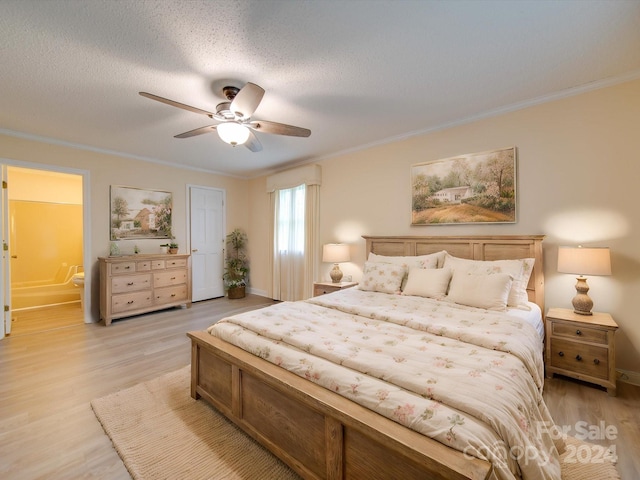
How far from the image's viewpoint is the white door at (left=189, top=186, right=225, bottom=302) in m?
5.35

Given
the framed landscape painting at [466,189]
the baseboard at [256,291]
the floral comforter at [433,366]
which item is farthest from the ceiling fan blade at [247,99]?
the baseboard at [256,291]

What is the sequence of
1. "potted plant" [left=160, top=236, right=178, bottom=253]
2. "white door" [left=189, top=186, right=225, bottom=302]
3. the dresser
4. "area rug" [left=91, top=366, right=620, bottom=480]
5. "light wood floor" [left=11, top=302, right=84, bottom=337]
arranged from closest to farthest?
"area rug" [left=91, top=366, right=620, bottom=480], "light wood floor" [left=11, top=302, right=84, bottom=337], the dresser, "potted plant" [left=160, top=236, right=178, bottom=253], "white door" [left=189, top=186, right=225, bottom=302]

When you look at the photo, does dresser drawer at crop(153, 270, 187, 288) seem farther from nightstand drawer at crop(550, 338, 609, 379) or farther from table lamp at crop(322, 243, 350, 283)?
nightstand drawer at crop(550, 338, 609, 379)

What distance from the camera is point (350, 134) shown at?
3.62 m

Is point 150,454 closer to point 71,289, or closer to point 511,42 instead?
point 511,42

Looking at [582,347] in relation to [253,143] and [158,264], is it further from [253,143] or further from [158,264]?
[158,264]

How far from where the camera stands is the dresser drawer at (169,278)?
177 inches

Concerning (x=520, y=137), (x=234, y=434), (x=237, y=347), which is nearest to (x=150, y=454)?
(x=234, y=434)

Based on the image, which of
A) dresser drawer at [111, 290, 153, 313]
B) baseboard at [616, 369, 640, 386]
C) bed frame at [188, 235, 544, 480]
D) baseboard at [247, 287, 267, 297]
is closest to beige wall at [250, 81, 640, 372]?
baseboard at [616, 369, 640, 386]

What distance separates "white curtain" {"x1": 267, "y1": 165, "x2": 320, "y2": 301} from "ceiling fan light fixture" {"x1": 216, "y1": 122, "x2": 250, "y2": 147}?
2214 millimetres

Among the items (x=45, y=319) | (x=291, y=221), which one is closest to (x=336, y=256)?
(x=291, y=221)

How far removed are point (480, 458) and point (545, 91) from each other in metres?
3.09

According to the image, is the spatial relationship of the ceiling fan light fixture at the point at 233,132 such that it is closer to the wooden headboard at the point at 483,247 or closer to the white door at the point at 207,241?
the wooden headboard at the point at 483,247

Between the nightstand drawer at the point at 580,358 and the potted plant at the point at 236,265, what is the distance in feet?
16.3
